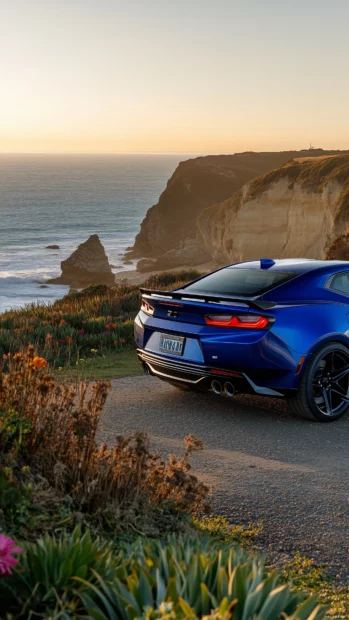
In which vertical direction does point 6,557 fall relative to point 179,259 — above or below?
above

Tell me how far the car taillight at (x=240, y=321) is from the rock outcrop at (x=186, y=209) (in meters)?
74.7

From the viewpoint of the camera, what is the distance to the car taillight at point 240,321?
22.4 feet

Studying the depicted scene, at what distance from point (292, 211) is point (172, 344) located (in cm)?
5334

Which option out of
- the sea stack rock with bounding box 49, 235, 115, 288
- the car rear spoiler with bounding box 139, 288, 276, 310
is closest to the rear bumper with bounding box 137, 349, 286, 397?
Result: the car rear spoiler with bounding box 139, 288, 276, 310

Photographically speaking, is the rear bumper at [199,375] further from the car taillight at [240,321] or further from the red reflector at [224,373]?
the car taillight at [240,321]

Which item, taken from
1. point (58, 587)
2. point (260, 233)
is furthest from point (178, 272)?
point (260, 233)

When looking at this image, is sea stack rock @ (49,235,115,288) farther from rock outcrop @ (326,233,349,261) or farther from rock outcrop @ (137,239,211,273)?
rock outcrop @ (326,233,349,261)

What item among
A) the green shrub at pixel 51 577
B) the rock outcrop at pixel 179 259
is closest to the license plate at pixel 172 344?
the green shrub at pixel 51 577

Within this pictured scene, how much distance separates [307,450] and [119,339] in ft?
20.4

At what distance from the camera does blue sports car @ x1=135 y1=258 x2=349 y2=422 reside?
6.87m

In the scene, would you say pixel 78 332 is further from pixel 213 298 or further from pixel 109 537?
pixel 109 537

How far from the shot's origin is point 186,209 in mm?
108375

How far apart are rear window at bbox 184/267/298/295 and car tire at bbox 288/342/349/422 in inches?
32.6

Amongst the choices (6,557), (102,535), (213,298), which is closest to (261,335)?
(213,298)
